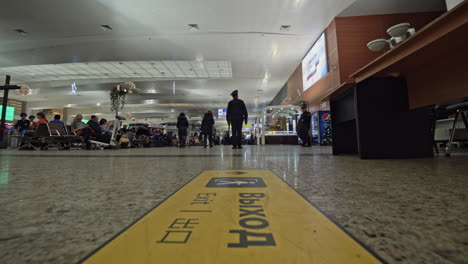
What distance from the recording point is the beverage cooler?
25.6 feet

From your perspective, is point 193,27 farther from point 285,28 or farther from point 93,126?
point 93,126

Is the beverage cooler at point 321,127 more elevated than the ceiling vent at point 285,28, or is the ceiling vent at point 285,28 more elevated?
the ceiling vent at point 285,28

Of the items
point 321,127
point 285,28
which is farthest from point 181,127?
point 321,127

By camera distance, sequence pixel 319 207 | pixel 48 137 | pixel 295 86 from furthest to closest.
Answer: pixel 295 86 → pixel 48 137 → pixel 319 207

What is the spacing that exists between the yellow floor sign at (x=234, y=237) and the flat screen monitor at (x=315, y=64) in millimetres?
6899

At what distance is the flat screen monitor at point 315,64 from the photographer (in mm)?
6535

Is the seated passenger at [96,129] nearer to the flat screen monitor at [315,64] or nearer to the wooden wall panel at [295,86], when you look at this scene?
the flat screen monitor at [315,64]

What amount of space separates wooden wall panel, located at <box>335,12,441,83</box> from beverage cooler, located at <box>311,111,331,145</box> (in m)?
2.51

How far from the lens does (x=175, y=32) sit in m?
6.44

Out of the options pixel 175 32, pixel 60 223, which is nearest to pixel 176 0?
pixel 175 32

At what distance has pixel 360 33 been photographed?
225 inches

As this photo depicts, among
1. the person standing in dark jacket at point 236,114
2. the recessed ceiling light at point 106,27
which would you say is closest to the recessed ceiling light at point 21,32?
the recessed ceiling light at point 106,27

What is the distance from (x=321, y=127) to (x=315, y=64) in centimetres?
242

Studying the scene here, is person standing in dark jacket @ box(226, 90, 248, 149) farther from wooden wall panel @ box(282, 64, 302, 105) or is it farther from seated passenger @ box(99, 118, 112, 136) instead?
wooden wall panel @ box(282, 64, 302, 105)
